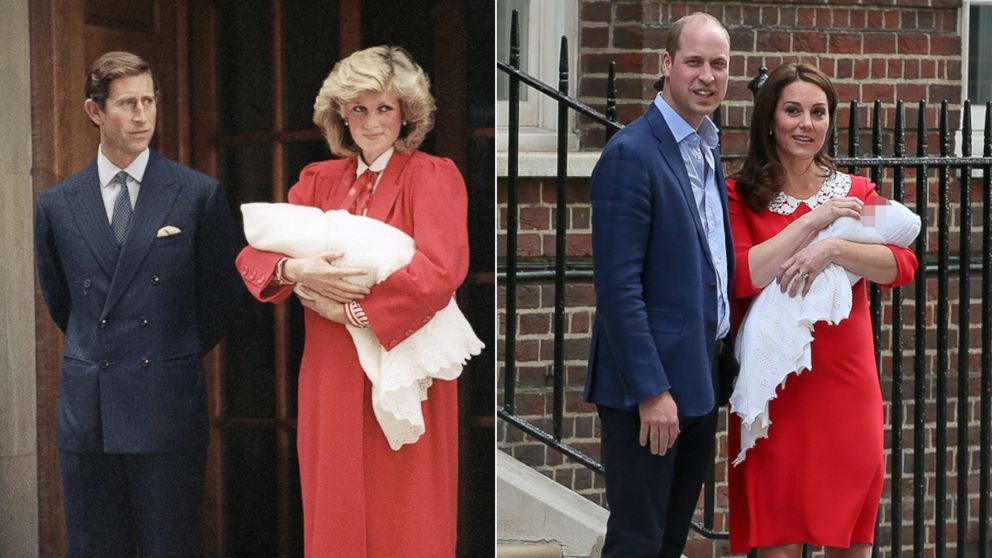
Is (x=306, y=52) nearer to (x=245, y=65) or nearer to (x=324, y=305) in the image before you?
(x=245, y=65)

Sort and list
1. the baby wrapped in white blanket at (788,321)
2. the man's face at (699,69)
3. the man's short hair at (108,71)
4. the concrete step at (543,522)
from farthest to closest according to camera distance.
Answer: the concrete step at (543,522)
the baby wrapped in white blanket at (788,321)
the man's face at (699,69)
the man's short hair at (108,71)

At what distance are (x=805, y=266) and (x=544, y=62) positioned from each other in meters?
2.26

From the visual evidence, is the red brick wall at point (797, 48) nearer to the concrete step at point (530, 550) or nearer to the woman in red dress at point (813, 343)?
the woman in red dress at point (813, 343)

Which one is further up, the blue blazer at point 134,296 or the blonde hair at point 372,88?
the blonde hair at point 372,88

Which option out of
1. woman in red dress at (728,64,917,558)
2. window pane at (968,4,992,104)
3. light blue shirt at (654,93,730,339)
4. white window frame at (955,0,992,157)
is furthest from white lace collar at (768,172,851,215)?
window pane at (968,4,992,104)

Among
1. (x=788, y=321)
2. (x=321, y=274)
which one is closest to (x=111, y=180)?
(x=321, y=274)

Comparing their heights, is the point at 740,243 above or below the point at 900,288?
above

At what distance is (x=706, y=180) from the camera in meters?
3.63

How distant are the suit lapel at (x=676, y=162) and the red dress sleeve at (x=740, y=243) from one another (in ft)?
1.00

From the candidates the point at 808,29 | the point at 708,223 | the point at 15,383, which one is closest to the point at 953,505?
the point at 808,29

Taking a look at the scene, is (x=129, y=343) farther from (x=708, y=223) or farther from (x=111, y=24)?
(x=708, y=223)

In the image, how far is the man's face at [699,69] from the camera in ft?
11.5

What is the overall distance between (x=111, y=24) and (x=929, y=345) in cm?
417

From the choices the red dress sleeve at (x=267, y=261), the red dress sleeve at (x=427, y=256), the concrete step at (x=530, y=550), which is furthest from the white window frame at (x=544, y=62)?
the red dress sleeve at (x=267, y=261)
